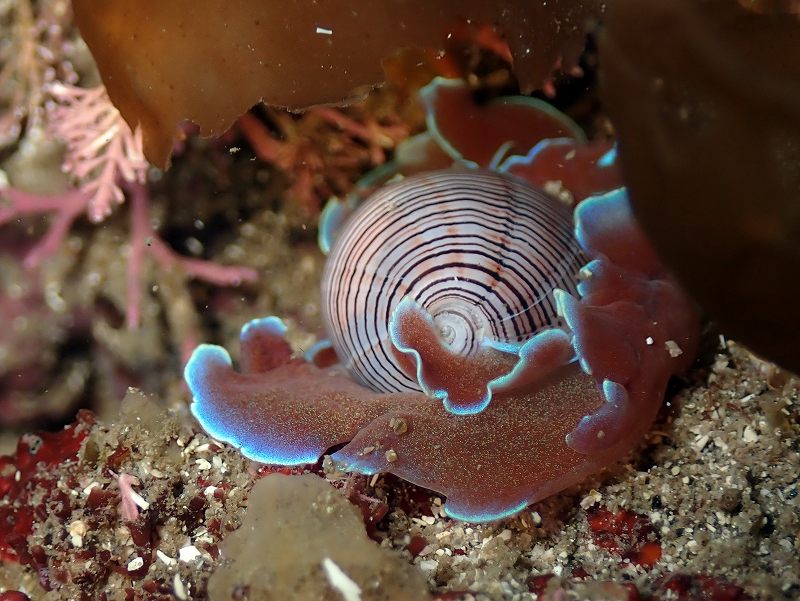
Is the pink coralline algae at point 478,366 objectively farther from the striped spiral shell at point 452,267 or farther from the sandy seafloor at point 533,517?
the sandy seafloor at point 533,517

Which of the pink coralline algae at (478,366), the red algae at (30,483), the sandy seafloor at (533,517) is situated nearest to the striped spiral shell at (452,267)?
the pink coralline algae at (478,366)

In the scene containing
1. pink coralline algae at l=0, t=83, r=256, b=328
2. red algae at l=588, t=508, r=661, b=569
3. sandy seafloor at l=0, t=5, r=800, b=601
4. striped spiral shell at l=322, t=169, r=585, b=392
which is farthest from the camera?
pink coralline algae at l=0, t=83, r=256, b=328

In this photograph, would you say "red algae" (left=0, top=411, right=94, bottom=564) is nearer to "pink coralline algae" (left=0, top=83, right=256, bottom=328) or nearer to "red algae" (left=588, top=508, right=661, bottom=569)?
"pink coralline algae" (left=0, top=83, right=256, bottom=328)

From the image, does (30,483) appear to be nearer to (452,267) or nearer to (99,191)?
(99,191)

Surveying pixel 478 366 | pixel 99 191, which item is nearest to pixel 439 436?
pixel 478 366

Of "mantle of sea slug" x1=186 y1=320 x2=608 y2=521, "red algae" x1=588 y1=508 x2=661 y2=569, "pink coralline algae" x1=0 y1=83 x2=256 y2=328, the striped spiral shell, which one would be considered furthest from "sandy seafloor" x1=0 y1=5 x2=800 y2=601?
"pink coralline algae" x1=0 y1=83 x2=256 y2=328

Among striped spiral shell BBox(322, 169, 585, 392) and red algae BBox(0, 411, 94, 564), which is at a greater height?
striped spiral shell BBox(322, 169, 585, 392)

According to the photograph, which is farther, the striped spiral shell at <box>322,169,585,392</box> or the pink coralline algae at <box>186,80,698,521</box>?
the striped spiral shell at <box>322,169,585,392</box>

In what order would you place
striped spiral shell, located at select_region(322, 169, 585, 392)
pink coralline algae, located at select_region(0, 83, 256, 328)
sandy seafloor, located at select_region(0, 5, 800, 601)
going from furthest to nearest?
pink coralline algae, located at select_region(0, 83, 256, 328) < striped spiral shell, located at select_region(322, 169, 585, 392) < sandy seafloor, located at select_region(0, 5, 800, 601)
